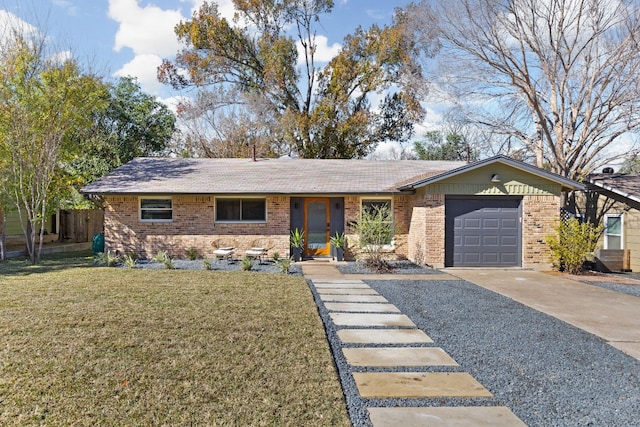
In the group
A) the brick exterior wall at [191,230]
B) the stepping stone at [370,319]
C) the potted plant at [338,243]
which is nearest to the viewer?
the stepping stone at [370,319]

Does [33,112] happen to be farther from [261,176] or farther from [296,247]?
[296,247]

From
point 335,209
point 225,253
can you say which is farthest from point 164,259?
point 335,209

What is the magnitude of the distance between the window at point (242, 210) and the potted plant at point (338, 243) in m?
2.27

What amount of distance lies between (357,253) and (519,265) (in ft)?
15.4

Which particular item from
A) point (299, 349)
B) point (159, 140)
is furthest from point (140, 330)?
point (159, 140)

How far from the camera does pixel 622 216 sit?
12844 millimetres

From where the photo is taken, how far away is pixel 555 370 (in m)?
4.47

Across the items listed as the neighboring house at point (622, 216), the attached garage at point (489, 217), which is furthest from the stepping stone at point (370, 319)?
the neighboring house at point (622, 216)

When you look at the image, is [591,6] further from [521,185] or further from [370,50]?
[370,50]

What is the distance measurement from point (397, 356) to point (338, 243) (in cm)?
836

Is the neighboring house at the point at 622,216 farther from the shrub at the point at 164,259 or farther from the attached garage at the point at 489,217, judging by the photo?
the shrub at the point at 164,259

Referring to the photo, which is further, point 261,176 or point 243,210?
point 261,176

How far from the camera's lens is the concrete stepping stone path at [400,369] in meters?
3.46

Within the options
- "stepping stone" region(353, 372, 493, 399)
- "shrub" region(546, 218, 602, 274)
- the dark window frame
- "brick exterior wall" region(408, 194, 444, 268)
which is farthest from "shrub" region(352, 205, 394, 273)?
"stepping stone" region(353, 372, 493, 399)
